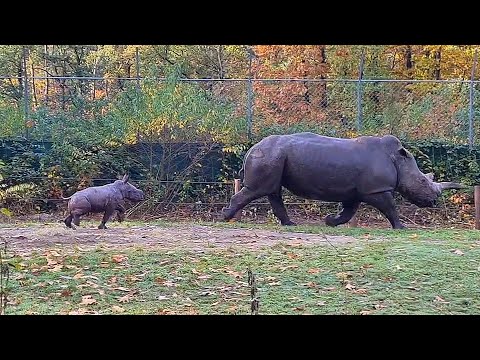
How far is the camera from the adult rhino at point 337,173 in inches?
463

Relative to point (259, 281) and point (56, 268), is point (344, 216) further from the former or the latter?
point (56, 268)

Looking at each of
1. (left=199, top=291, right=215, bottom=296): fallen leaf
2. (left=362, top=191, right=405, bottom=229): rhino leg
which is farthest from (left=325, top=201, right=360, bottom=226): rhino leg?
(left=199, top=291, right=215, bottom=296): fallen leaf

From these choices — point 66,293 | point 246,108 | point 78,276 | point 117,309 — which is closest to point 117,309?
point 117,309

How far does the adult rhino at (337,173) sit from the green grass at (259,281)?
119 inches

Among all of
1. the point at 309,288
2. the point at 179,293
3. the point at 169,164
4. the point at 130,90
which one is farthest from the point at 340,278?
the point at 130,90

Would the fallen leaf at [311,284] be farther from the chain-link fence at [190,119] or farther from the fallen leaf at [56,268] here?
the chain-link fence at [190,119]

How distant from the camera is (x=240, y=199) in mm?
12203

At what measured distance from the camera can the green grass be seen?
6074 millimetres

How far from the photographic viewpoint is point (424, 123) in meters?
16.3

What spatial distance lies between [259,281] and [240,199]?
17.6 ft

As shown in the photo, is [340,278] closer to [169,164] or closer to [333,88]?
[169,164]
